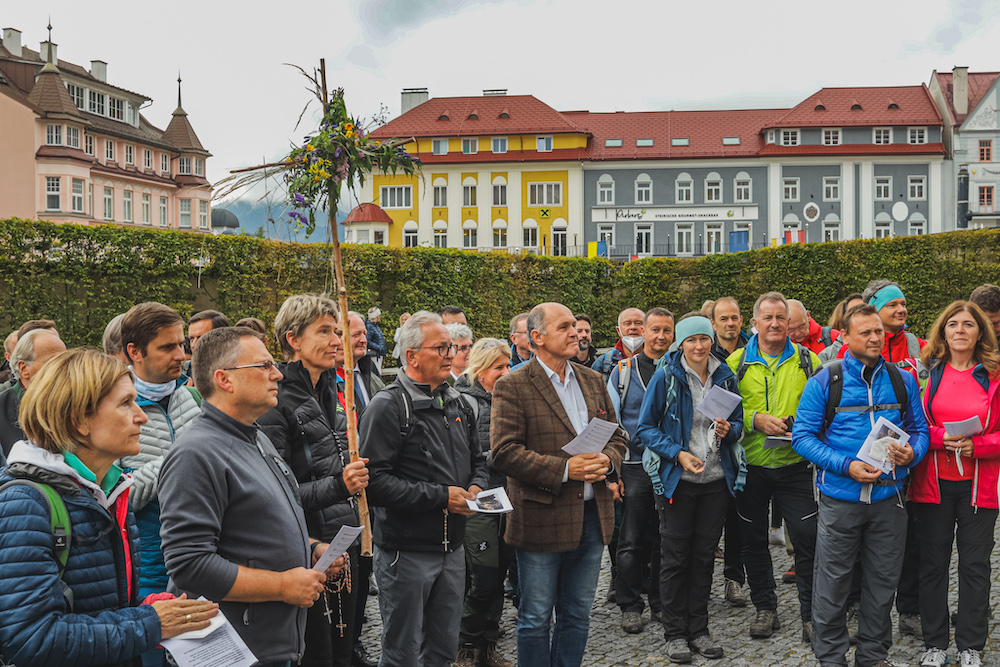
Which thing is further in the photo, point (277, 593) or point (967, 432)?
point (967, 432)

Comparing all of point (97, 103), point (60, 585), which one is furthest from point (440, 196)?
point (60, 585)

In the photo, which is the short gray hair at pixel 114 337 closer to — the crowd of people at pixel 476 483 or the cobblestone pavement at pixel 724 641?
the crowd of people at pixel 476 483

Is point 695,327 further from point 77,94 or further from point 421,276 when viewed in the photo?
point 77,94

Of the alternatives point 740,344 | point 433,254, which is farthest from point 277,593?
point 433,254

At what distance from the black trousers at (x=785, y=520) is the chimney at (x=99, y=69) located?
65.7 m

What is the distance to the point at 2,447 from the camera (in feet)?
18.2

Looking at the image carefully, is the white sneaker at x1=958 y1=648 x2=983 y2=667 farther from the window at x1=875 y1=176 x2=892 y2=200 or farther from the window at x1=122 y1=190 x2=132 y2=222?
the window at x1=875 y1=176 x2=892 y2=200

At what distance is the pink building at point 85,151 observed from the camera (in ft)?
159

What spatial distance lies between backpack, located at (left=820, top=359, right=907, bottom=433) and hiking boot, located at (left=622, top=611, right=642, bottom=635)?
209cm

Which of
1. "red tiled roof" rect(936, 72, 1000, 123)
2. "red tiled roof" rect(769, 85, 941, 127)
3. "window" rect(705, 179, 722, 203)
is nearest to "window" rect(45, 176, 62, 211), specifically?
"window" rect(705, 179, 722, 203)

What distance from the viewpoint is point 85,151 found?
51.8 m

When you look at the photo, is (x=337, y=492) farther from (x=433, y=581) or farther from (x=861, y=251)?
(x=861, y=251)

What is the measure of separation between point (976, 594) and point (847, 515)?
1052mm

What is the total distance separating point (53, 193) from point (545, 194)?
31447 millimetres
